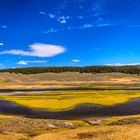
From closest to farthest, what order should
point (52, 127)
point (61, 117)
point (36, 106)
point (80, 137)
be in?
point (80, 137), point (52, 127), point (61, 117), point (36, 106)

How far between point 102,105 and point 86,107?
4.19 m

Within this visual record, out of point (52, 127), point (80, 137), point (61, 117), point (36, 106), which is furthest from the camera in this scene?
point (36, 106)

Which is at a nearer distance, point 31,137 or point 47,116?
point 31,137

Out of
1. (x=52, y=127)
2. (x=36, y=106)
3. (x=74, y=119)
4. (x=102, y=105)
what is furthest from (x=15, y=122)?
(x=102, y=105)

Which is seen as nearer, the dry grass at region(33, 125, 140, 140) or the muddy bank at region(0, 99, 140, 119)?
the dry grass at region(33, 125, 140, 140)

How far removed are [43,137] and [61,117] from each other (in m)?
16.7

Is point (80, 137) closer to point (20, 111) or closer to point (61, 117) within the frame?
point (61, 117)

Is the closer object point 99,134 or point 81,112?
point 99,134

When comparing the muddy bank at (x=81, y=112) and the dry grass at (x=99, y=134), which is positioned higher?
the muddy bank at (x=81, y=112)

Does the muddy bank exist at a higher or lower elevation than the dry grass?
higher

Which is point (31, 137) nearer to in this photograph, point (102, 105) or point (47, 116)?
point (47, 116)

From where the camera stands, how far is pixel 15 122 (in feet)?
168

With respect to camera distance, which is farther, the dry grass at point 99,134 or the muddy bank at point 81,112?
the muddy bank at point 81,112

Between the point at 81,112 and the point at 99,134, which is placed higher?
the point at 81,112
